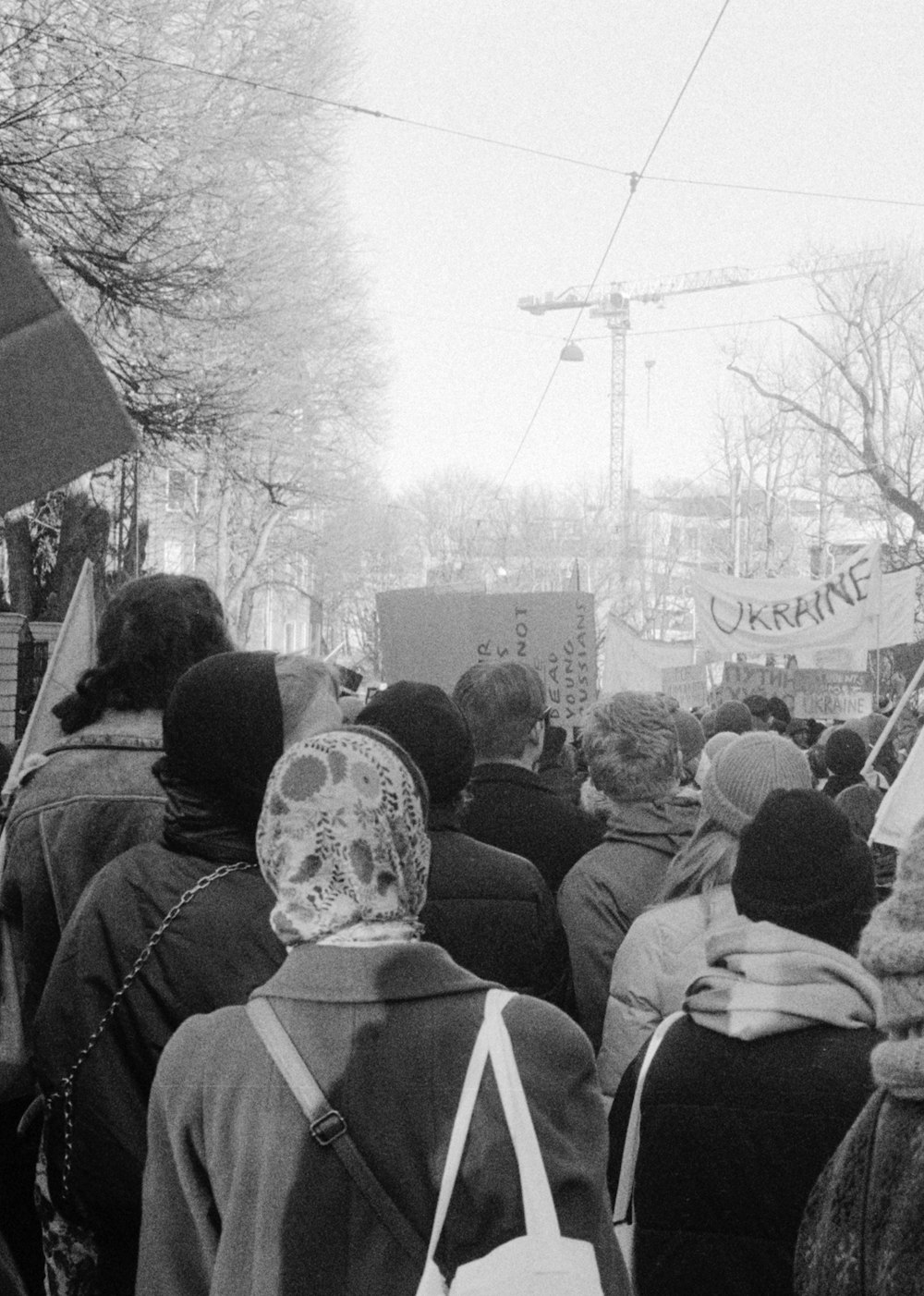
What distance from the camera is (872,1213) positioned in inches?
57.0

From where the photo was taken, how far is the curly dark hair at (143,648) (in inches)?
120

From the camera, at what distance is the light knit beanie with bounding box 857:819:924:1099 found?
1.43m

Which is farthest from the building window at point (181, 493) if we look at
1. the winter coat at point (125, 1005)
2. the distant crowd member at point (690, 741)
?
the winter coat at point (125, 1005)

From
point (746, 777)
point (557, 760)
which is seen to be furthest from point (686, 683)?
point (746, 777)

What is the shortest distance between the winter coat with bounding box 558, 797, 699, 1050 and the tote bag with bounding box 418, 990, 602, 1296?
6.06 ft

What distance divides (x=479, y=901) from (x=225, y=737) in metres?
0.70

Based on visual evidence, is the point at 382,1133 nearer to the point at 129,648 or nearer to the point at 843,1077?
the point at 843,1077

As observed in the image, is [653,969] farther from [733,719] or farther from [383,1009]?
[733,719]

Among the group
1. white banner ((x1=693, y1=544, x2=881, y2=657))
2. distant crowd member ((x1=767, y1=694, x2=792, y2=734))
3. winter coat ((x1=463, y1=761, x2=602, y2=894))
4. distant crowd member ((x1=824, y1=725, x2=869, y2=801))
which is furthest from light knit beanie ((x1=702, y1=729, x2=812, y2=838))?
white banner ((x1=693, y1=544, x2=881, y2=657))

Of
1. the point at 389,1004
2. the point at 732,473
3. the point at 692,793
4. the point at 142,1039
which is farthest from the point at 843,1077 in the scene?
the point at 732,473

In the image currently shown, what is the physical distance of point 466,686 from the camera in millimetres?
4320

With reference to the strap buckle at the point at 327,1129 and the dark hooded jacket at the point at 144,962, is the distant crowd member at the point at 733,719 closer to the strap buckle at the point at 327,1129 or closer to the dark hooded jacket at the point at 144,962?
the dark hooded jacket at the point at 144,962

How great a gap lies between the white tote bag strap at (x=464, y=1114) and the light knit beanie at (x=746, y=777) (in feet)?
5.09

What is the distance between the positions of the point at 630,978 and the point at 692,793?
2381 mm
